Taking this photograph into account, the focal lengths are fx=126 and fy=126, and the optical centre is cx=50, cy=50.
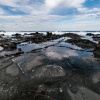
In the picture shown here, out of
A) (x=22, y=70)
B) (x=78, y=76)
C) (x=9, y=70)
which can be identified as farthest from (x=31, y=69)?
(x=78, y=76)

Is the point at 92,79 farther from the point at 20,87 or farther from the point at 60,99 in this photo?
the point at 20,87

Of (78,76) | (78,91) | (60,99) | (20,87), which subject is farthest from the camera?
(78,76)

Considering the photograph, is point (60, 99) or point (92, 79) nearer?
point (60, 99)

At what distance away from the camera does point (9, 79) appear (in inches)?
286

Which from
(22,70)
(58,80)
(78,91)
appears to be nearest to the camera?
(78,91)

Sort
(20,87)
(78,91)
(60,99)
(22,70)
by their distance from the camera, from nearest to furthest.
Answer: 1. (60,99)
2. (78,91)
3. (20,87)
4. (22,70)

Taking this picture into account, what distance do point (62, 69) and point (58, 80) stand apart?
5.12 feet

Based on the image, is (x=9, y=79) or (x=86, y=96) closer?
(x=86, y=96)

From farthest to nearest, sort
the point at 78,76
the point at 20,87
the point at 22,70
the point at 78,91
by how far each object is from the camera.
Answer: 1. the point at 22,70
2. the point at 78,76
3. the point at 20,87
4. the point at 78,91

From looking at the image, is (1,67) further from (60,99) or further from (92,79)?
(92,79)

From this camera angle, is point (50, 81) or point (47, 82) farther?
point (50, 81)

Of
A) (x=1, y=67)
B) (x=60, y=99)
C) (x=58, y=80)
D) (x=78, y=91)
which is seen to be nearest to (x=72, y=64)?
(x=58, y=80)

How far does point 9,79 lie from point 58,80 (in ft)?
9.25

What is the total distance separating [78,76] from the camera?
24.8 feet
